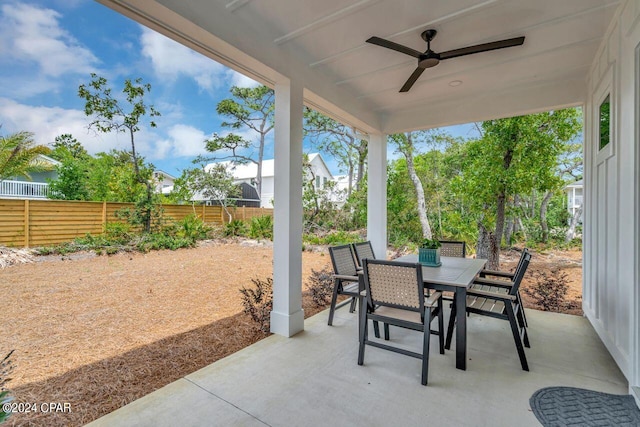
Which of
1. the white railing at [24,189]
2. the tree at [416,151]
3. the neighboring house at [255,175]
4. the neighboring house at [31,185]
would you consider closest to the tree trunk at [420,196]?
the tree at [416,151]

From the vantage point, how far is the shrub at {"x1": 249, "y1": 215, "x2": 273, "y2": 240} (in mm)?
8906

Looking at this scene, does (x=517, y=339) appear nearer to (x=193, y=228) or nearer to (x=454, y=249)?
(x=454, y=249)

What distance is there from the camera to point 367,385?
1.97 m

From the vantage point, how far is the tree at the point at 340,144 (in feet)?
27.2

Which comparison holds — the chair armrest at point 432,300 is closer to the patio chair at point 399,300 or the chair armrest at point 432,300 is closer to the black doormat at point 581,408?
the patio chair at point 399,300

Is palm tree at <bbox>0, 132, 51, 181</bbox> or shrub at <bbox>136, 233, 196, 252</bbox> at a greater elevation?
palm tree at <bbox>0, 132, 51, 181</bbox>

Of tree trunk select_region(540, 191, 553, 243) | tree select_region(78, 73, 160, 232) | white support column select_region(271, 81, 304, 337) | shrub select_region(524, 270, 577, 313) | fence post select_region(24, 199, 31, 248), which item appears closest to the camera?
white support column select_region(271, 81, 304, 337)

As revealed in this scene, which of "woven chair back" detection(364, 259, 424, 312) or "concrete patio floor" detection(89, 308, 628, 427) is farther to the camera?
"woven chair back" detection(364, 259, 424, 312)

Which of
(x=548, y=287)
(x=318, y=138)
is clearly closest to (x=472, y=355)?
(x=548, y=287)

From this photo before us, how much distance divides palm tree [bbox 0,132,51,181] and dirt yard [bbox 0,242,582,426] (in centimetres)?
155

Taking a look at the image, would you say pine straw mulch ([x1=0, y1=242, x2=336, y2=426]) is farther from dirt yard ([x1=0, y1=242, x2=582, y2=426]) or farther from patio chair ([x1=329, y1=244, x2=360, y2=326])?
patio chair ([x1=329, y1=244, x2=360, y2=326])

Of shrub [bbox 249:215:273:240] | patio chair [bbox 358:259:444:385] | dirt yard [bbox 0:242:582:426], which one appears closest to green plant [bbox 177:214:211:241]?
shrub [bbox 249:215:273:240]

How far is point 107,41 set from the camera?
17.0 feet

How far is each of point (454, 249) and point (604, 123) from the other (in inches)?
76.4
